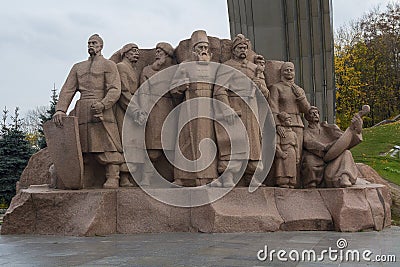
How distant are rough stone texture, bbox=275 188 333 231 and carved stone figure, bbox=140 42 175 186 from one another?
1.90 metres

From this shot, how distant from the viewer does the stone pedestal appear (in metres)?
7.10

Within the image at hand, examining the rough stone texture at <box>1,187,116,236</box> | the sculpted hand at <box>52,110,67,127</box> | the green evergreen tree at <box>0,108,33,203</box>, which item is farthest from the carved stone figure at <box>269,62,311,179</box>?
the green evergreen tree at <box>0,108,33,203</box>

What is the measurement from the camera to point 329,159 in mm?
8203

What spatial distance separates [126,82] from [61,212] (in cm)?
226

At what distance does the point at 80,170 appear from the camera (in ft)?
24.4

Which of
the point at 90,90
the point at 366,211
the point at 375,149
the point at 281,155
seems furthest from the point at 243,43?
the point at 375,149

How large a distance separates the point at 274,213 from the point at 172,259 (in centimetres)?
291

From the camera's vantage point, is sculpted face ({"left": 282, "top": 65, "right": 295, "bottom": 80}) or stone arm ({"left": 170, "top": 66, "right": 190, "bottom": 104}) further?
sculpted face ({"left": 282, "top": 65, "right": 295, "bottom": 80})

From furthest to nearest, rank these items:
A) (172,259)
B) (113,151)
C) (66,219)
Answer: (113,151) < (66,219) < (172,259)

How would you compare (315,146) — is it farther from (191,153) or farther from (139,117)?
(139,117)

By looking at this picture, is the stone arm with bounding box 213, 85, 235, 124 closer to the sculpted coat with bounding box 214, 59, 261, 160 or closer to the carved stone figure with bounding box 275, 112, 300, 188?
the sculpted coat with bounding box 214, 59, 261, 160

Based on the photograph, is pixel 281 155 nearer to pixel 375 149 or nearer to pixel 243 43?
pixel 243 43

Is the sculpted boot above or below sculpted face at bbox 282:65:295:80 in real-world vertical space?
below

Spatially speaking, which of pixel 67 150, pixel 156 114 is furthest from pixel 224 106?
pixel 67 150
